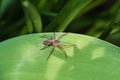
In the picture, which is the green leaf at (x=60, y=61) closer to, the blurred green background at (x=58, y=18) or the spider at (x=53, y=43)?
the spider at (x=53, y=43)

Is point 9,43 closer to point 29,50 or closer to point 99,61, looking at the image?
point 29,50

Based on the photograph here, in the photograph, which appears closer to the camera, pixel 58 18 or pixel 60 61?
pixel 60 61

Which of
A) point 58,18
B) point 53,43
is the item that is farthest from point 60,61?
point 58,18

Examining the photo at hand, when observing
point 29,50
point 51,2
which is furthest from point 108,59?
point 51,2

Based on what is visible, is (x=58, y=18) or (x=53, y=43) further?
(x=58, y=18)

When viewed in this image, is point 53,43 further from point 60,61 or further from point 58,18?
point 58,18
